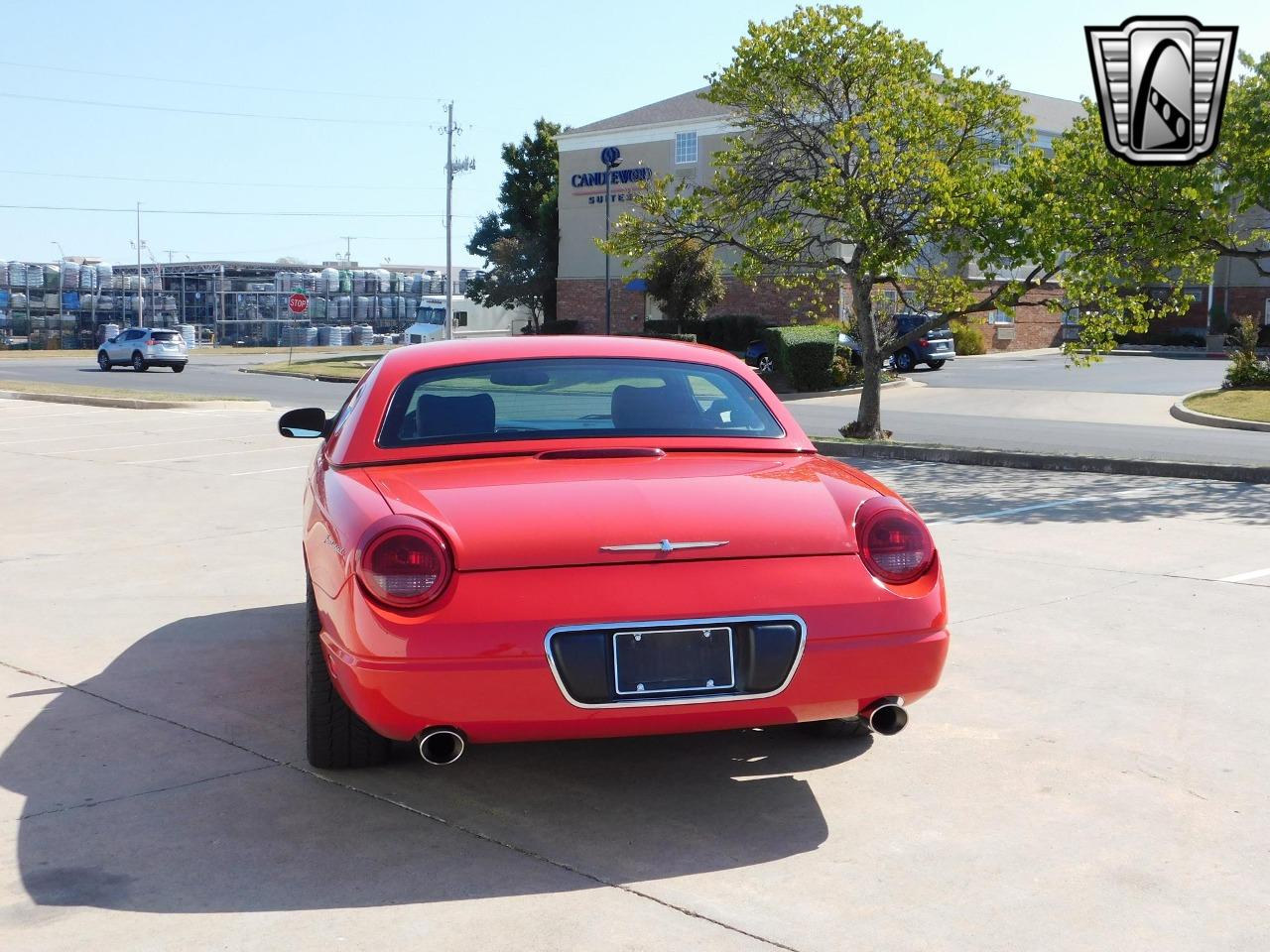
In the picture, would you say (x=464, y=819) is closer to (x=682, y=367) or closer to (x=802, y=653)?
(x=802, y=653)

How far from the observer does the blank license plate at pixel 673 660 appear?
3912mm

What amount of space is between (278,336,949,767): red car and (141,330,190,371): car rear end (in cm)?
4253

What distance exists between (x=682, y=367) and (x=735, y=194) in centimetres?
1425

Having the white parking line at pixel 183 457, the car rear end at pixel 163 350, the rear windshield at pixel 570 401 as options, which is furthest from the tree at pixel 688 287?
the rear windshield at pixel 570 401

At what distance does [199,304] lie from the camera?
3191 inches

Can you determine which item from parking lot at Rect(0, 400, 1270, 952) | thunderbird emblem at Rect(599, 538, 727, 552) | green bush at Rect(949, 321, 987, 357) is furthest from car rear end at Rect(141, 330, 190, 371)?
thunderbird emblem at Rect(599, 538, 727, 552)

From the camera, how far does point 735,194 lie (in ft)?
62.7

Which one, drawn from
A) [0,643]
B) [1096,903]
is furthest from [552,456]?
[0,643]

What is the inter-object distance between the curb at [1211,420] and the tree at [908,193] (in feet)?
17.7

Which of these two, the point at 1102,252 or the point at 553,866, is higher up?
the point at 1102,252

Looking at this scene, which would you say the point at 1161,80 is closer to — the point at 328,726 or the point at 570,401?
the point at 570,401

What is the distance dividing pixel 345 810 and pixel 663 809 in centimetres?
99

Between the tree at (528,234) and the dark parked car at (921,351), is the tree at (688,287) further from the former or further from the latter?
the tree at (528,234)

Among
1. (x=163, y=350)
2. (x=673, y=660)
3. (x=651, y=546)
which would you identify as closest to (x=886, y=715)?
(x=673, y=660)
